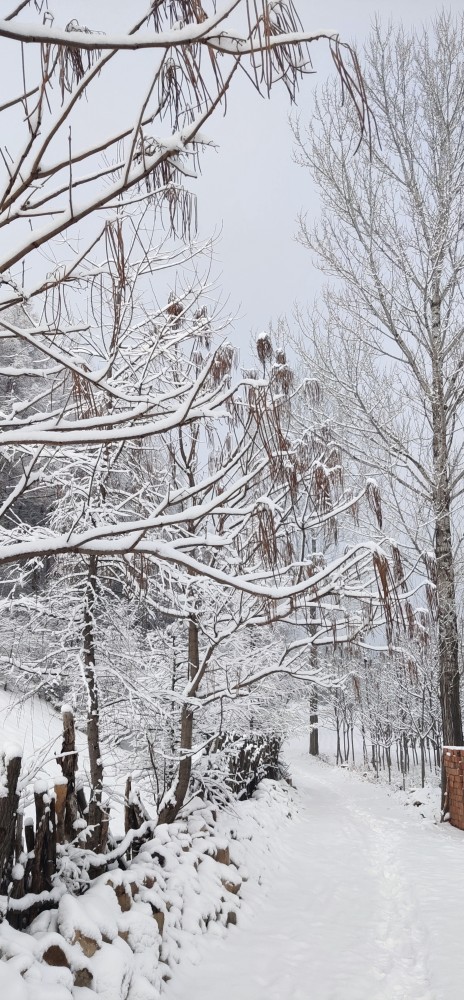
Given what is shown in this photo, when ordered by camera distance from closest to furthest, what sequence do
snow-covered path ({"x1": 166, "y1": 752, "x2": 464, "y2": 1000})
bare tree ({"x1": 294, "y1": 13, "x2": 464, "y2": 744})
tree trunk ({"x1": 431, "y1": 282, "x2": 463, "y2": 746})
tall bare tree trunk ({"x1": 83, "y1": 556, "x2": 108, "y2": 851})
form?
snow-covered path ({"x1": 166, "y1": 752, "x2": 464, "y2": 1000})
tall bare tree trunk ({"x1": 83, "y1": 556, "x2": 108, "y2": 851})
tree trunk ({"x1": 431, "y1": 282, "x2": 463, "y2": 746})
bare tree ({"x1": 294, "y1": 13, "x2": 464, "y2": 744})

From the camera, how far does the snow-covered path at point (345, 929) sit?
140 inches

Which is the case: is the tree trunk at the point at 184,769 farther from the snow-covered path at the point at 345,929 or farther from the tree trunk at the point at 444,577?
the tree trunk at the point at 444,577

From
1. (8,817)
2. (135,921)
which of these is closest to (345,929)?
(135,921)

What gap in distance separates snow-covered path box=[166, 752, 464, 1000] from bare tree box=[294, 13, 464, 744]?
376cm

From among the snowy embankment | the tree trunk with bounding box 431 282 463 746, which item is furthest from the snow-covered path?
the tree trunk with bounding box 431 282 463 746

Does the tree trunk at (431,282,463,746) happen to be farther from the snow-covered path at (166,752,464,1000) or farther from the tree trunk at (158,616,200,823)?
the tree trunk at (158,616,200,823)

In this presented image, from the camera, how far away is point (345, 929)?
15.4ft

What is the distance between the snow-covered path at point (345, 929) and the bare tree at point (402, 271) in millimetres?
3759

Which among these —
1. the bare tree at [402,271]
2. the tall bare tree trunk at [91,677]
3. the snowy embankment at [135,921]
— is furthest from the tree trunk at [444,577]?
the tall bare tree trunk at [91,677]

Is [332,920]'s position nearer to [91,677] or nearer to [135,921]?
[135,921]

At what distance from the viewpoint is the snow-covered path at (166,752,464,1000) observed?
3.55 m

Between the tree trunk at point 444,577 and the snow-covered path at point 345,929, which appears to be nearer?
the snow-covered path at point 345,929

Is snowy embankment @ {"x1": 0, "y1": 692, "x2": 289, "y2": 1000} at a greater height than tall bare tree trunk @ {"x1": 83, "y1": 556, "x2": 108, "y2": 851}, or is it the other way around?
tall bare tree trunk @ {"x1": 83, "y1": 556, "x2": 108, "y2": 851}

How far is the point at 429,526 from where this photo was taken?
10.2 metres
